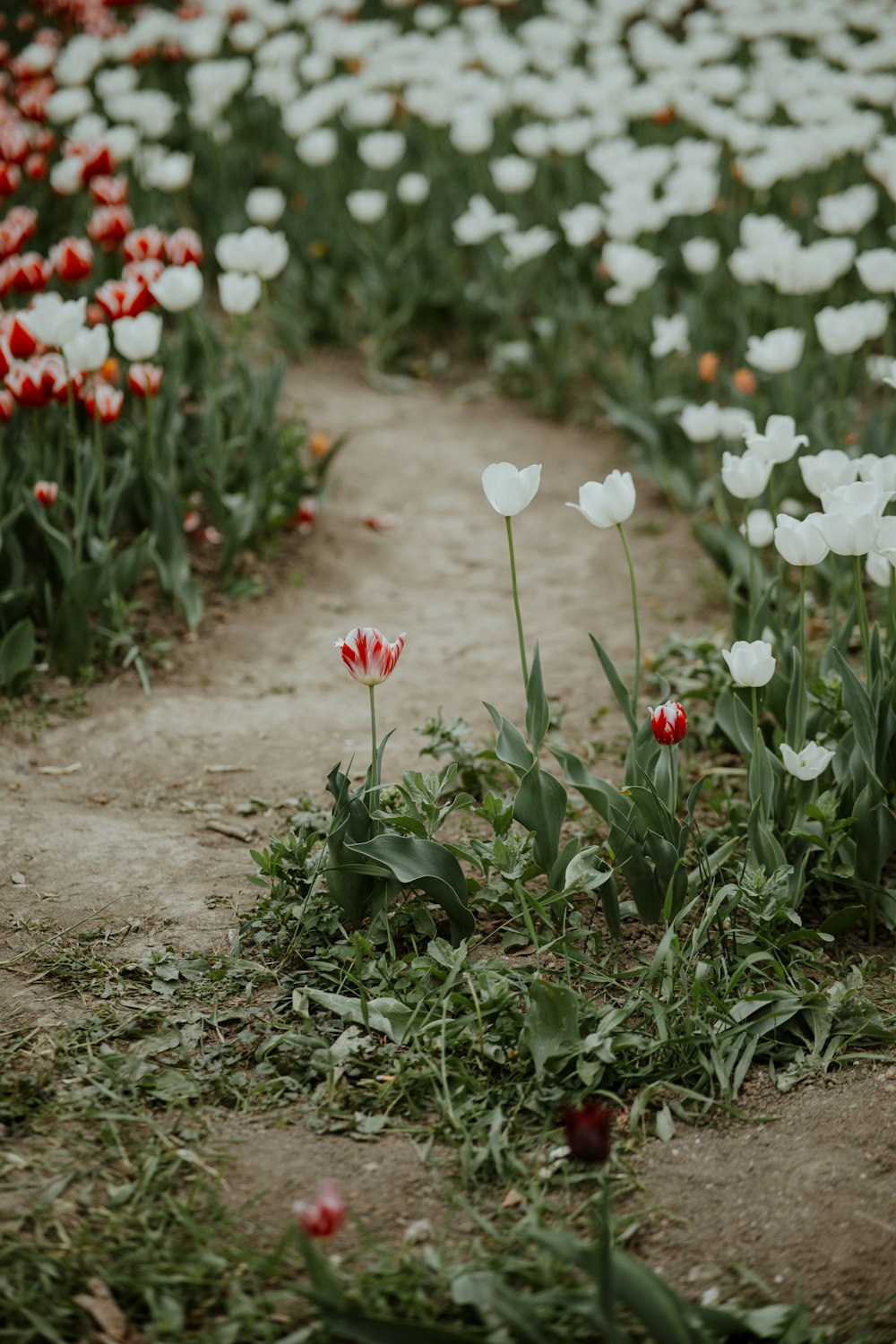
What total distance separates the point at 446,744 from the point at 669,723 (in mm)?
715

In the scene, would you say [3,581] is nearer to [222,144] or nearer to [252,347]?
[252,347]

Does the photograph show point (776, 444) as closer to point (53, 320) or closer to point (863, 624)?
point (863, 624)

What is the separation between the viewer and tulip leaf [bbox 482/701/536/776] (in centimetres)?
233

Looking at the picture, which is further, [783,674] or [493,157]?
[493,157]

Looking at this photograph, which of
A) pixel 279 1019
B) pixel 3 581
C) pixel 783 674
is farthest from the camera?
pixel 3 581

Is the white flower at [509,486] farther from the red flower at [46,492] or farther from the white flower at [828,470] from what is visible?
the red flower at [46,492]

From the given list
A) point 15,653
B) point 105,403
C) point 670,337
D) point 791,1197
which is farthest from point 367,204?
point 791,1197

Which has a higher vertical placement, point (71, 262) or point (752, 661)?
point (71, 262)

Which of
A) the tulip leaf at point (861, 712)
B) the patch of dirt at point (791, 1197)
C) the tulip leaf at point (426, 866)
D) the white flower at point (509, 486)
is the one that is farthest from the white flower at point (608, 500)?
the patch of dirt at point (791, 1197)

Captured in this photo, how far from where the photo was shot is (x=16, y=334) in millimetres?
3188

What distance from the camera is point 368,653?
2146 mm

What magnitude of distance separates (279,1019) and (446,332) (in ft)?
14.4

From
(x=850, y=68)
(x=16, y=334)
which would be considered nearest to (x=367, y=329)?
(x=16, y=334)

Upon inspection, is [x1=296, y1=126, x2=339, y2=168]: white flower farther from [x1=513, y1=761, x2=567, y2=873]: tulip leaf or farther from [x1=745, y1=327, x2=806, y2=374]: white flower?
[x1=513, y1=761, x2=567, y2=873]: tulip leaf
